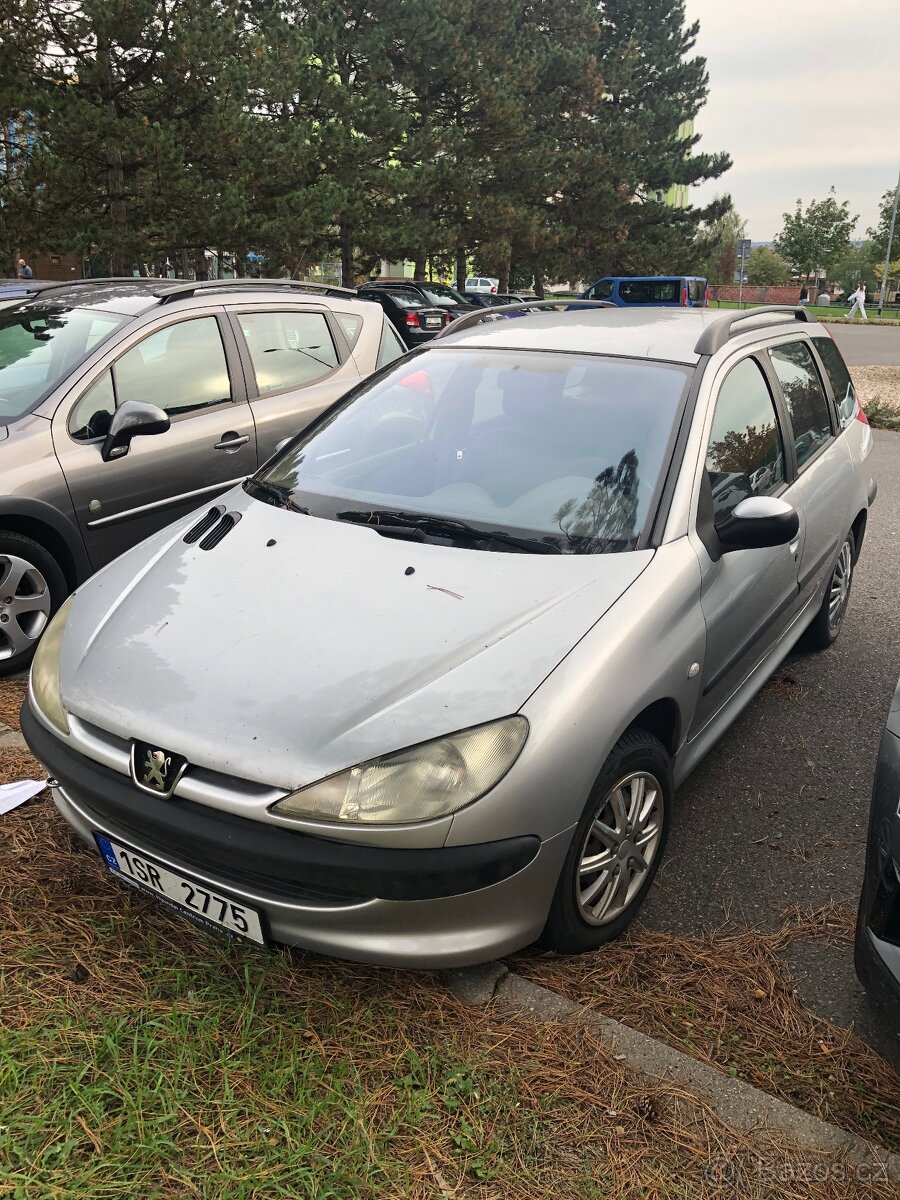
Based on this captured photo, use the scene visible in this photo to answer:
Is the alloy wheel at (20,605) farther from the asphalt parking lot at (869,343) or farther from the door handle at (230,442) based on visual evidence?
the asphalt parking lot at (869,343)

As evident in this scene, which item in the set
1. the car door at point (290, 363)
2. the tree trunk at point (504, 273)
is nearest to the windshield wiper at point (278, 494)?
the car door at point (290, 363)

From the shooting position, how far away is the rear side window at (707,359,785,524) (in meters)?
2.94

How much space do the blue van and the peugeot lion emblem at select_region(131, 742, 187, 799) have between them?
25945 millimetres

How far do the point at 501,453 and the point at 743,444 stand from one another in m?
0.90

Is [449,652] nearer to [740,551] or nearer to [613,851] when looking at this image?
[613,851]

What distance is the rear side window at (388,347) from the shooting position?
5.79 m

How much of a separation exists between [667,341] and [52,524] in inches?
109

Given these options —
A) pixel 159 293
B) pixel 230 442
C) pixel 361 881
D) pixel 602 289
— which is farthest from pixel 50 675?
pixel 602 289

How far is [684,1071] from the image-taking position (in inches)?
80.8

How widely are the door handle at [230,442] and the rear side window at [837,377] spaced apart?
2.96 m

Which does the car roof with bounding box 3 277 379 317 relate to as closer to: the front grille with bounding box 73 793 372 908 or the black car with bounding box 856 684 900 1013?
the front grille with bounding box 73 793 372 908

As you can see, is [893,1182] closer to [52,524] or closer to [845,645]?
[845,645]

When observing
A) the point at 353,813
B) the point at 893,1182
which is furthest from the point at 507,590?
the point at 893,1182

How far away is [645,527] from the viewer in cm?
263
